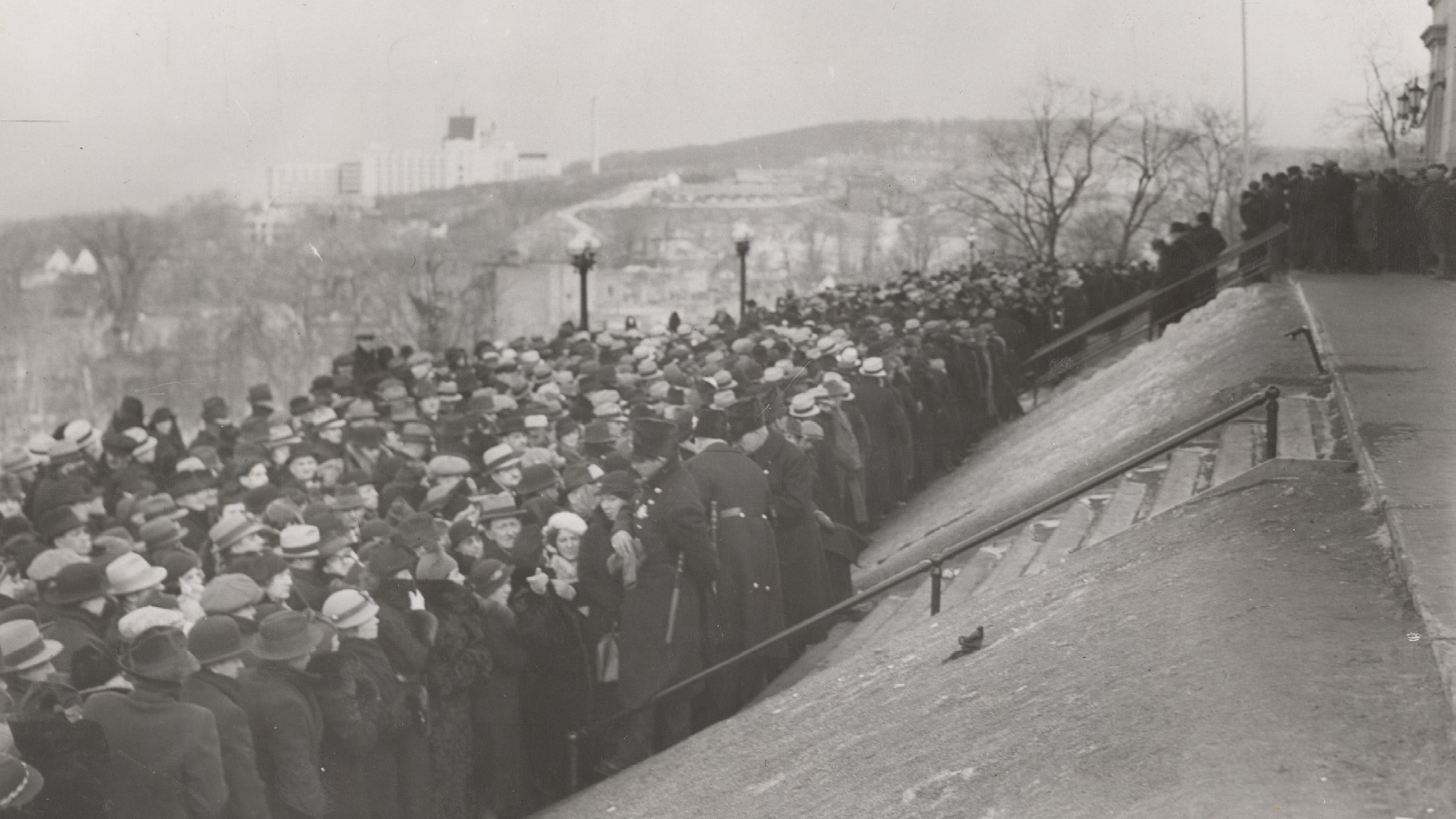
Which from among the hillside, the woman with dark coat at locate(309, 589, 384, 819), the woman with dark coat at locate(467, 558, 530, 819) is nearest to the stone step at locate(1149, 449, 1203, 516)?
the woman with dark coat at locate(467, 558, 530, 819)

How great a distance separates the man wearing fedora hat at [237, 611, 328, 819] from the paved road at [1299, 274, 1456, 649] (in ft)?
14.2

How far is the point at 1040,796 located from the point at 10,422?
30.5 meters

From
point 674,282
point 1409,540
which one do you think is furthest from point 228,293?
point 1409,540

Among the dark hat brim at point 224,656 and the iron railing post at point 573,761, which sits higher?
the dark hat brim at point 224,656

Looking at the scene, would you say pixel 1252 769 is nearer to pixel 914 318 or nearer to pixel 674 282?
pixel 914 318

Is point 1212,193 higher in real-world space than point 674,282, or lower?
higher

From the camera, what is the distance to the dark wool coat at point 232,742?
574cm

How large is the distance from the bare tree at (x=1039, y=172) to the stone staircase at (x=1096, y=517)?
28.7m

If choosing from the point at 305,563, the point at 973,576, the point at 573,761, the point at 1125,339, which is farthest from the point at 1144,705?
the point at 1125,339

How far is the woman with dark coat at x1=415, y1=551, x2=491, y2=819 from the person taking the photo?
23.1ft

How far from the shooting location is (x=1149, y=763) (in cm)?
490

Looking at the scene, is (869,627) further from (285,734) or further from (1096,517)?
(285,734)

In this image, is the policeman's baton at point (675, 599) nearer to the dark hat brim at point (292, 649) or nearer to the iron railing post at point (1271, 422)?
the dark hat brim at point (292, 649)

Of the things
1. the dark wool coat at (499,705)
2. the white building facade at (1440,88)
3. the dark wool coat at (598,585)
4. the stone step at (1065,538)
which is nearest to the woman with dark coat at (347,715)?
the dark wool coat at (499,705)
